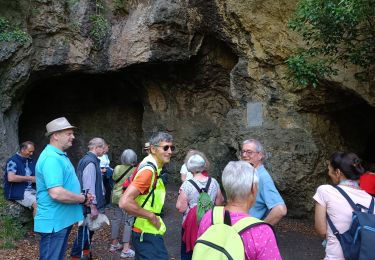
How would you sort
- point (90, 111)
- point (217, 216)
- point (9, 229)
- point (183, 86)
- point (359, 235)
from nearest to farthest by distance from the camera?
point (217, 216) < point (359, 235) < point (9, 229) < point (183, 86) < point (90, 111)

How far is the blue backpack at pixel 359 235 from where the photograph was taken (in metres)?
2.69

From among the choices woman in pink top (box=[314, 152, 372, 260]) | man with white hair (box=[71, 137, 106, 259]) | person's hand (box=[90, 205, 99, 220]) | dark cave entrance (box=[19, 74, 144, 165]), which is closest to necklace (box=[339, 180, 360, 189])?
woman in pink top (box=[314, 152, 372, 260])

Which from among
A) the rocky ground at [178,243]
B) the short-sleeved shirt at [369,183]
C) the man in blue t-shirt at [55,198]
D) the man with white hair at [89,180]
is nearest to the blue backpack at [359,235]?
the short-sleeved shirt at [369,183]

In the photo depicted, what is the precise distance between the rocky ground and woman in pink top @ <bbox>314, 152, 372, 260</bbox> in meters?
3.48

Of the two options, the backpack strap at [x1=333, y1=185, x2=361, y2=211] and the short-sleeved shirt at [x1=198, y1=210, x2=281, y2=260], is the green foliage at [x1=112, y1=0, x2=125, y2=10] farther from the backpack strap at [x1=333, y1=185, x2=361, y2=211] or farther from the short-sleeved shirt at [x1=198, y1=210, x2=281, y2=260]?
the short-sleeved shirt at [x1=198, y1=210, x2=281, y2=260]

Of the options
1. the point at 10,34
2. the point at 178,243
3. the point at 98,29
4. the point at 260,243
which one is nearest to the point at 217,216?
the point at 260,243

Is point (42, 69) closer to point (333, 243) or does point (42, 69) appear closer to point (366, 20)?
point (366, 20)

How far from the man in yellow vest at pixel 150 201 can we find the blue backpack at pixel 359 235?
1.41 meters

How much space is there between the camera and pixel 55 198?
12.4ft

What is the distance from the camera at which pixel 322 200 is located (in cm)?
302

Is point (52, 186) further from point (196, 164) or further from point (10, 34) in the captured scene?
point (10, 34)

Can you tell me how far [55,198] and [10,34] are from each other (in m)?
6.41

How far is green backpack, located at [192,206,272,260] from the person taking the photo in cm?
201

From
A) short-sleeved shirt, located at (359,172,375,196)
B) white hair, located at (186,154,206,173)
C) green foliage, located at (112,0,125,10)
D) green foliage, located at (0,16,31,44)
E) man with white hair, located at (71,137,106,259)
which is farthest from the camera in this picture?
green foliage, located at (112,0,125,10)
